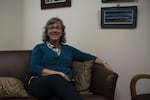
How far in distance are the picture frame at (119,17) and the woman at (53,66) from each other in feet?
1.57

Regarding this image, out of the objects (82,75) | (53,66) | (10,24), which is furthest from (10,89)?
(10,24)

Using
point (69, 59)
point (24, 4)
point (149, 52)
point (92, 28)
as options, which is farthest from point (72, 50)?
point (24, 4)

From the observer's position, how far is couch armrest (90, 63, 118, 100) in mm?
2256

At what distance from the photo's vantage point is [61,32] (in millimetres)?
2680

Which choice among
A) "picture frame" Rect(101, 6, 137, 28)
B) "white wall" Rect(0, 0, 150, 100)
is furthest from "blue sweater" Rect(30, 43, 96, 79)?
"picture frame" Rect(101, 6, 137, 28)

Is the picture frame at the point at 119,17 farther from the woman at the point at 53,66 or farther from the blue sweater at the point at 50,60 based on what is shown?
the blue sweater at the point at 50,60

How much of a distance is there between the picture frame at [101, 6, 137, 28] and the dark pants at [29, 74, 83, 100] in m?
0.98

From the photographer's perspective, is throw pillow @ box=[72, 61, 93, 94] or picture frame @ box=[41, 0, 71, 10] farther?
picture frame @ box=[41, 0, 71, 10]

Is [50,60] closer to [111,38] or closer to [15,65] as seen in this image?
[15,65]

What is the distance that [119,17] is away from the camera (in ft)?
9.12

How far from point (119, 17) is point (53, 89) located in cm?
116

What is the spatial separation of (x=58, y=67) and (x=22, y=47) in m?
0.99

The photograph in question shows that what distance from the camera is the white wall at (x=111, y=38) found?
2.73 meters

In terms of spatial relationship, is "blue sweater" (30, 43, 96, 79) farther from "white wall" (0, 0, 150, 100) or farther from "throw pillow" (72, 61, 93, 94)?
"white wall" (0, 0, 150, 100)
